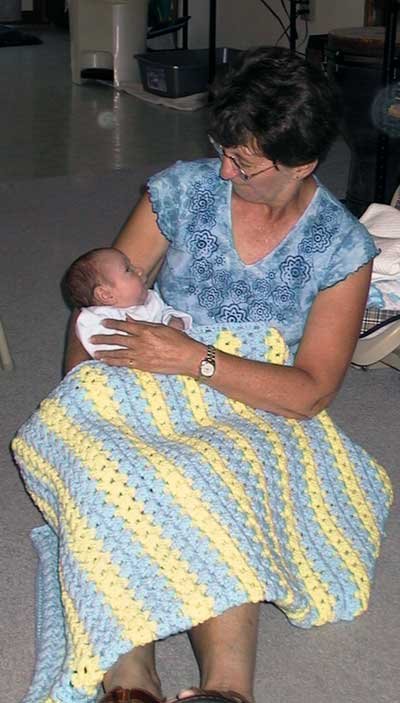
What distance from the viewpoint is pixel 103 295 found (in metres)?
1.66

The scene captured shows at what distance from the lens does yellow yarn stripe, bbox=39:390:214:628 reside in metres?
1.37

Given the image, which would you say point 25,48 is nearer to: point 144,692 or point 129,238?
point 129,238

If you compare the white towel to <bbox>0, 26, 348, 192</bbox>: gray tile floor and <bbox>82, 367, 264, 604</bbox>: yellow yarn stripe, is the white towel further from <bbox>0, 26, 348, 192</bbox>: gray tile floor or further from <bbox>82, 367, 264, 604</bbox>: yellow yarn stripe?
<bbox>0, 26, 348, 192</bbox>: gray tile floor

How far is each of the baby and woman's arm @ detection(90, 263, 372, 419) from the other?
51mm

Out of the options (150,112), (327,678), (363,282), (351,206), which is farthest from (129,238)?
(150,112)

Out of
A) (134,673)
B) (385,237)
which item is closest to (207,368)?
(134,673)

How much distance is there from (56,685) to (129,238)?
28.8 inches

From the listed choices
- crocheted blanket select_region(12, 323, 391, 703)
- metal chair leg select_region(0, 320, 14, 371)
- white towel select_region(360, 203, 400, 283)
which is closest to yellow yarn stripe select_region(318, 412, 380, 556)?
crocheted blanket select_region(12, 323, 391, 703)

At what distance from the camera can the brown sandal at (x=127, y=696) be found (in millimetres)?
1291

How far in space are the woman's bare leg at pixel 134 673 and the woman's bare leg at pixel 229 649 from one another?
0.06 m

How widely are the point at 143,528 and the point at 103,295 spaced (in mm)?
424

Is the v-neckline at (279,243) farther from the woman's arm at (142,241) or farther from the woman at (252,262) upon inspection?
the woman's arm at (142,241)

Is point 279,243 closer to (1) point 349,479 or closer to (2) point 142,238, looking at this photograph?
(2) point 142,238

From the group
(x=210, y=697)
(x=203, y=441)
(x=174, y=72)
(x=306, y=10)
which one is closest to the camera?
(x=210, y=697)
